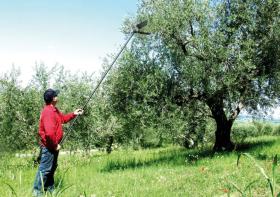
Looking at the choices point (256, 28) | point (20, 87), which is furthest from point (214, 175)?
point (20, 87)

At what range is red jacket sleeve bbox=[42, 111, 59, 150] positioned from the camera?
10.9m

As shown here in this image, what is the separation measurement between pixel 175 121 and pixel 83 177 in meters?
6.07

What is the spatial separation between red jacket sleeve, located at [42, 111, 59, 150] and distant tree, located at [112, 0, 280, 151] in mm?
9501

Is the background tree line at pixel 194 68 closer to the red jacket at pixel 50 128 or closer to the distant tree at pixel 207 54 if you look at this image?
the distant tree at pixel 207 54

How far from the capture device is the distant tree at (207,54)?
66.8 feet

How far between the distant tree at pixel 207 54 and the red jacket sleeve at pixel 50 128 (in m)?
9.50

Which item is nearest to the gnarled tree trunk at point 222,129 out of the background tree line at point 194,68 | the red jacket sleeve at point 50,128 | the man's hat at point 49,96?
the background tree line at point 194,68

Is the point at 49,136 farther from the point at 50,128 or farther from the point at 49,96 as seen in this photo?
the point at 49,96

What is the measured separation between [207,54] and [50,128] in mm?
11055

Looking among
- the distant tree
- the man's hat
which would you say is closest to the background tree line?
the distant tree

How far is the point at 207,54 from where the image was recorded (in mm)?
20516

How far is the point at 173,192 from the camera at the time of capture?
11641mm

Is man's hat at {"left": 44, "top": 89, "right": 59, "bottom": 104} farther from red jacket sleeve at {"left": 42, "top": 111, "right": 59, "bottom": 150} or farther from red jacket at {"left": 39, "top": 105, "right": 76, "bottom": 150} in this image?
red jacket sleeve at {"left": 42, "top": 111, "right": 59, "bottom": 150}

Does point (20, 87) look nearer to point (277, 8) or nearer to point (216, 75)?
point (216, 75)
